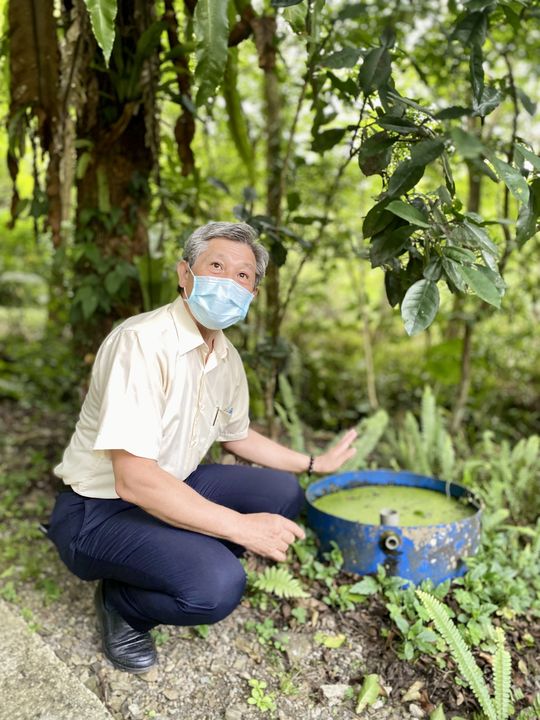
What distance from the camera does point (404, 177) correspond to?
1.33 meters

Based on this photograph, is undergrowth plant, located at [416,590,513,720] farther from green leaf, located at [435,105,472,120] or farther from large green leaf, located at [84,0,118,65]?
large green leaf, located at [84,0,118,65]

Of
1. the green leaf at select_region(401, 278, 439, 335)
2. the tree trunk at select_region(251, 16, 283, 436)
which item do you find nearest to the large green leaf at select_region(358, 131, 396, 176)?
the green leaf at select_region(401, 278, 439, 335)

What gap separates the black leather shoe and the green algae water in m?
0.75

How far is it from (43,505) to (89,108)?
1667mm

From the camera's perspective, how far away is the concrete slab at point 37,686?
1.62 metres

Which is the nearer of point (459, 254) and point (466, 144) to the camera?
point (466, 144)

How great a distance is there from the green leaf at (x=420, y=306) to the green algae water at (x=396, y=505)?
1.12 m

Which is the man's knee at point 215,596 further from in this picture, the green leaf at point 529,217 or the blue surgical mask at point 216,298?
the green leaf at point 529,217

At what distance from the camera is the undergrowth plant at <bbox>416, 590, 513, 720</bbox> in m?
1.63

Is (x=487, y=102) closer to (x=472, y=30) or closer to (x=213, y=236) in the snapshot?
(x=472, y=30)

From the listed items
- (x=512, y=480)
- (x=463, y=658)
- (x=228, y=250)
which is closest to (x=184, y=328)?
(x=228, y=250)

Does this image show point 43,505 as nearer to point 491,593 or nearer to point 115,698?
point 115,698

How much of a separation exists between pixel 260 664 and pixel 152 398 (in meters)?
0.88

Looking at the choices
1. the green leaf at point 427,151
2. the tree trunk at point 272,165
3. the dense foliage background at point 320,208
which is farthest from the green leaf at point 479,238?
the tree trunk at point 272,165
